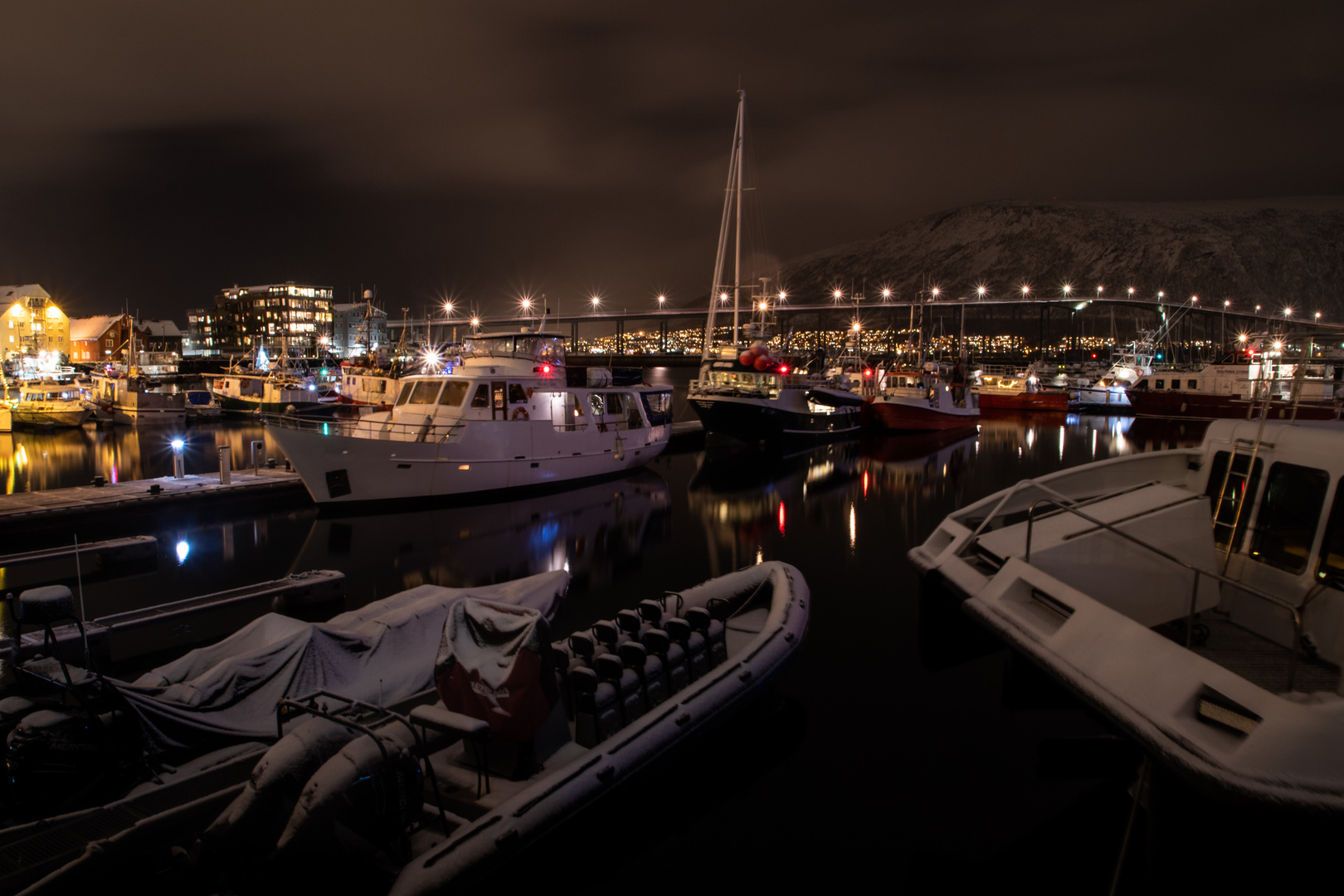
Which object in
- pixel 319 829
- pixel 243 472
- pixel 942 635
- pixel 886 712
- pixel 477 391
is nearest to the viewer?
pixel 319 829

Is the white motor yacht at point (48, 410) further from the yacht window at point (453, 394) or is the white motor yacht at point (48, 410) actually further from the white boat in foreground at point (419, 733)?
the white boat in foreground at point (419, 733)

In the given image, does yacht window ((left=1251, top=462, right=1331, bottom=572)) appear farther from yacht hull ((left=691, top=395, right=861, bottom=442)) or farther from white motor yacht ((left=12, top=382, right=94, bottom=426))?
white motor yacht ((left=12, top=382, right=94, bottom=426))

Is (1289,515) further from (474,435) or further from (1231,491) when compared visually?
(474,435)

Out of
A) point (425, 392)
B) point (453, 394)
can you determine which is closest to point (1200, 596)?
point (453, 394)

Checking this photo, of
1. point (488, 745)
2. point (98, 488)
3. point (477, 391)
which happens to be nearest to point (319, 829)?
point (488, 745)

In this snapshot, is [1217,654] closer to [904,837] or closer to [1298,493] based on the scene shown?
[1298,493]

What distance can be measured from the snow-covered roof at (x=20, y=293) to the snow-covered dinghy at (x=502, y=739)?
11469 cm

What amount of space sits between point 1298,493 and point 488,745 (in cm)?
618

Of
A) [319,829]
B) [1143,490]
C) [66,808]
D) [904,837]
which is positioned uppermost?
[1143,490]

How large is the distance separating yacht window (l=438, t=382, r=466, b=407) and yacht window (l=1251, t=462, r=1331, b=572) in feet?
50.7

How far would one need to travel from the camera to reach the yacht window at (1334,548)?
4.96 m

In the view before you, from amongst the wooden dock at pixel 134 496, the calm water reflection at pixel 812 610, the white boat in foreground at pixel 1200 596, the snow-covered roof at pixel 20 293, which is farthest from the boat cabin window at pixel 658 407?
the snow-covered roof at pixel 20 293

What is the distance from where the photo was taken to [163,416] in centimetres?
4078

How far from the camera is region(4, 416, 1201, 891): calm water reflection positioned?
562cm
